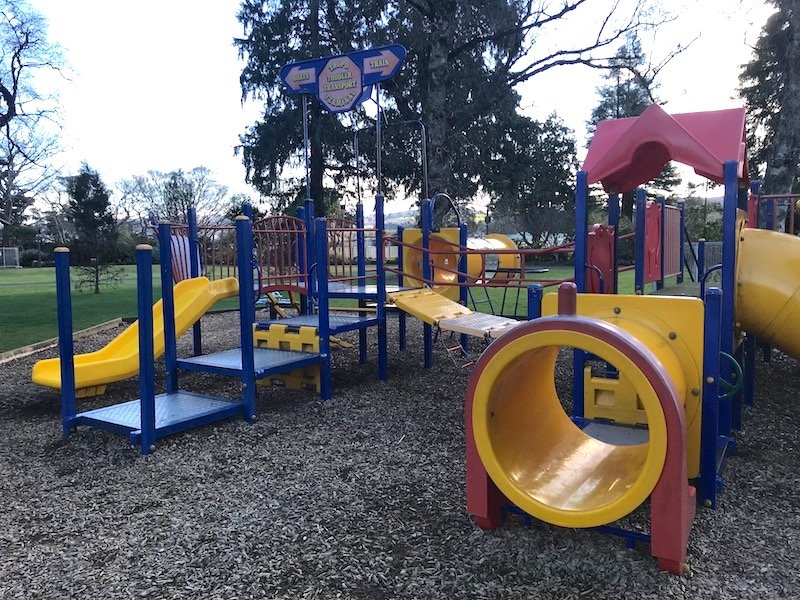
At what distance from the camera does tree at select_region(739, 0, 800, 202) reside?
30.3 ft

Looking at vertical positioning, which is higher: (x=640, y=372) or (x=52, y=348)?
(x=640, y=372)

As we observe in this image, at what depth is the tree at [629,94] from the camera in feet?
49.8

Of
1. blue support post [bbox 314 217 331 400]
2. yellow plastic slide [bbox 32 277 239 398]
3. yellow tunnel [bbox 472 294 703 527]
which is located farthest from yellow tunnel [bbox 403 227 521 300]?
yellow tunnel [bbox 472 294 703 527]

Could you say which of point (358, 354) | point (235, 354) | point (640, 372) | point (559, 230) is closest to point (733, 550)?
point (640, 372)

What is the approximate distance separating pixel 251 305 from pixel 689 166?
3207 mm

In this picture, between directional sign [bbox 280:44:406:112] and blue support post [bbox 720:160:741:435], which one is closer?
blue support post [bbox 720:160:741:435]

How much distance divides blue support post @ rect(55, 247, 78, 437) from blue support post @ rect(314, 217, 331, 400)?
6.67 ft

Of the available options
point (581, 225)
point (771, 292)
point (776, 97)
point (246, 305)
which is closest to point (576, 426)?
point (581, 225)

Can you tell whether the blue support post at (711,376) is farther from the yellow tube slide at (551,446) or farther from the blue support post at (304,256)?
the blue support post at (304,256)

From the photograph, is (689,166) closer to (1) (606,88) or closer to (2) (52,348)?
(2) (52,348)

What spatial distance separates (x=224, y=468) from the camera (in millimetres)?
3965

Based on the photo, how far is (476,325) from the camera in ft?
18.8

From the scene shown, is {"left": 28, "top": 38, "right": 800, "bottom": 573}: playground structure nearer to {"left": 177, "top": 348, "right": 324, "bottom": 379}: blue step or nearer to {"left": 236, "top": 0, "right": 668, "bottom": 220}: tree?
{"left": 177, "top": 348, "right": 324, "bottom": 379}: blue step

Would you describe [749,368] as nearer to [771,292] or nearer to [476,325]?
[771,292]
